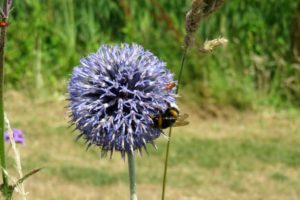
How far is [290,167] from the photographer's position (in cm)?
672

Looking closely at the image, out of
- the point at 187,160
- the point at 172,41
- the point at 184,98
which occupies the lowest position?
the point at 187,160

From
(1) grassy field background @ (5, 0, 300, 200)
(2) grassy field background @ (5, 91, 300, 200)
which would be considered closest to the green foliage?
(1) grassy field background @ (5, 0, 300, 200)

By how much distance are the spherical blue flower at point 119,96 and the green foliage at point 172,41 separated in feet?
18.8

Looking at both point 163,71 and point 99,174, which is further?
point 99,174

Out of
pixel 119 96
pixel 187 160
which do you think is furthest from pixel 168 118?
pixel 187 160

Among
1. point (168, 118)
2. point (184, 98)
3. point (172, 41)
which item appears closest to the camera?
point (168, 118)

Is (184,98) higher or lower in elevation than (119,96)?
higher

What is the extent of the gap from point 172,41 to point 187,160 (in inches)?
83.5

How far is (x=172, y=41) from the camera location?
8.61 metres

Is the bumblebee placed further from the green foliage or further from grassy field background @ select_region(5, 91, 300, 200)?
the green foliage

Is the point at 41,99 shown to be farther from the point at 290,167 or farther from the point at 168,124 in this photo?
the point at 168,124

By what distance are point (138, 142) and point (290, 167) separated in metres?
4.73

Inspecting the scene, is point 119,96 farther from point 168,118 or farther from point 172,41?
point 172,41

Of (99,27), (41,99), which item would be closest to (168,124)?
(41,99)
